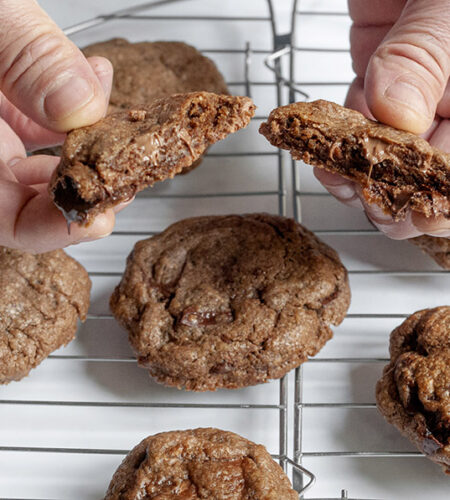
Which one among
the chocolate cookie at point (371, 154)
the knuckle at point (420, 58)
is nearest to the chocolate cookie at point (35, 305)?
the chocolate cookie at point (371, 154)

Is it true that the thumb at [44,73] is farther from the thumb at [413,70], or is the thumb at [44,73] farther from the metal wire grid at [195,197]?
the metal wire grid at [195,197]

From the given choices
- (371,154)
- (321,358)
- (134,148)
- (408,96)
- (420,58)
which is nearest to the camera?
(134,148)

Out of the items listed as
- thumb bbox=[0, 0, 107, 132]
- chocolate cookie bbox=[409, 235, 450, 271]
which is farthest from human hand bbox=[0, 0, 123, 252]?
chocolate cookie bbox=[409, 235, 450, 271]

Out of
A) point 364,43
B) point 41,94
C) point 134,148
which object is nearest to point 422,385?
point 134,148

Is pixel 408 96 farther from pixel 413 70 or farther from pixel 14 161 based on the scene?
pixel 14 161

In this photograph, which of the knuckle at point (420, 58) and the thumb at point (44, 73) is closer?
the thumb at point (44, 73)

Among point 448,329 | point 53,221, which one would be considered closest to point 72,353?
point 53,221
